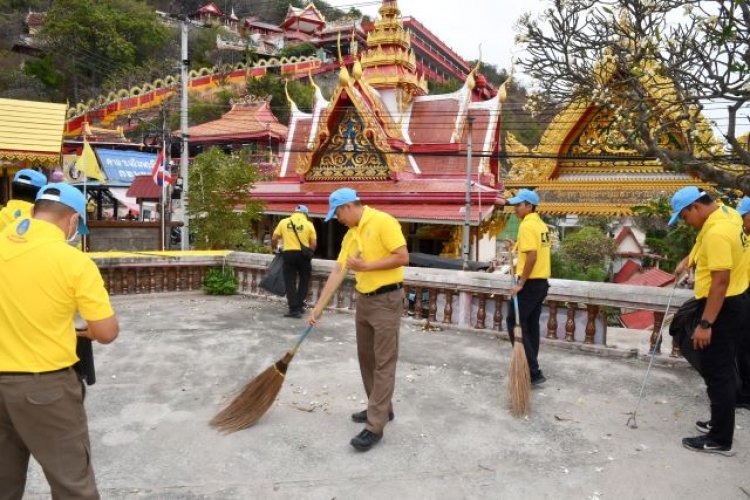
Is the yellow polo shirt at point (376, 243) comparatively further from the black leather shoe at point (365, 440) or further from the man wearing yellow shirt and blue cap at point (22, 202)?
the man wearing yellow shirt and blue cap at point (22, 202)

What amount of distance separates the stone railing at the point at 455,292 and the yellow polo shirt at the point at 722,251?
1.62m

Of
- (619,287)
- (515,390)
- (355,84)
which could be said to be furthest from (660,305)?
(355,84)

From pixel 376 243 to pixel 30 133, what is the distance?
835 cm

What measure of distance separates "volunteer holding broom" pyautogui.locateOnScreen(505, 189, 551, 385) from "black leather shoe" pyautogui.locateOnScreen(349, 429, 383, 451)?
1706 mm

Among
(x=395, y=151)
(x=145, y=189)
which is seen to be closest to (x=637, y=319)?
(x=395, y=151)

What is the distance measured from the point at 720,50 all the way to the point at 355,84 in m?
11.6

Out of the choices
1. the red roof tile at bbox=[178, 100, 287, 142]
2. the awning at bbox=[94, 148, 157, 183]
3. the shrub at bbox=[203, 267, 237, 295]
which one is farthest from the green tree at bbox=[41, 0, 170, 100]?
the shrub at bbox=[203, 267, 237, 295]

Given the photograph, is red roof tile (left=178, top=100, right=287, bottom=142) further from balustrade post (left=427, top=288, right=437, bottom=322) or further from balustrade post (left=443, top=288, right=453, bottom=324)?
balustrade post (left=443, top=288, right=453, bottom=324)

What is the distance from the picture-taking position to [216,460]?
3.19 m

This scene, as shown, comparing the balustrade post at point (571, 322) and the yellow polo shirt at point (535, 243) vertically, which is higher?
the yellow polo shirt at point (535, 243)

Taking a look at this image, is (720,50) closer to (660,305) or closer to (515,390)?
(660,305)

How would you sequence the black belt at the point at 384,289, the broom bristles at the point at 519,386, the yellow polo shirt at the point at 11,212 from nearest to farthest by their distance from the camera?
the black belt at the point at 384,289, the broom bristles at the point at 519,386, the yellow polo shirt at the point at 11,212

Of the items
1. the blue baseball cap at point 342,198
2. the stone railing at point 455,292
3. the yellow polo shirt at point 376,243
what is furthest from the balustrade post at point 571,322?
the blue baseball cap at point 342,198

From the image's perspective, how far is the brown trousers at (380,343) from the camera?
3.43 meters
